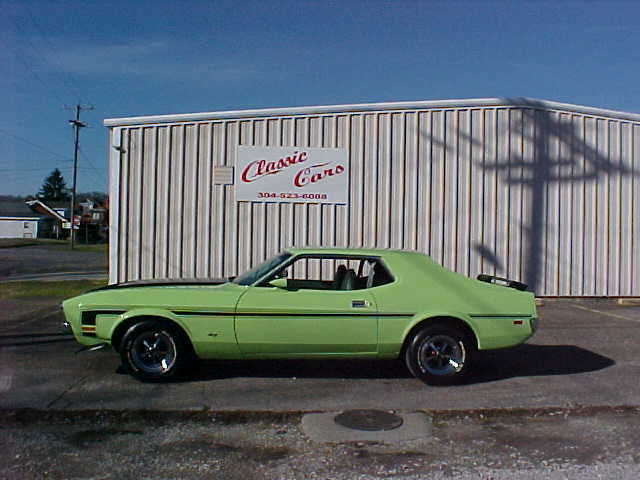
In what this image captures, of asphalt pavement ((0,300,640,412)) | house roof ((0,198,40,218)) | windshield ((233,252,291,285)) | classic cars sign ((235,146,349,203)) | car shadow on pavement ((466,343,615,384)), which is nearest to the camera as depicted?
asphalt pavement ((0,300,640,412))

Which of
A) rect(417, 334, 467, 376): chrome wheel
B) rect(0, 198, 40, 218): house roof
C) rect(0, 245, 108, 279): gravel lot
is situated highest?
rect(0, 198, 40, 218): house roof

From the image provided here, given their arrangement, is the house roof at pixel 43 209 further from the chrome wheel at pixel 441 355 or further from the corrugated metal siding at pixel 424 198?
the chrome wheel at pixel 441 355

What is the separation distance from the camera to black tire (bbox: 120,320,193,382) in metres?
6.66

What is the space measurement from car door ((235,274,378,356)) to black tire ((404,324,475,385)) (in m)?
0.43

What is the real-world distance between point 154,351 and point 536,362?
450 cm

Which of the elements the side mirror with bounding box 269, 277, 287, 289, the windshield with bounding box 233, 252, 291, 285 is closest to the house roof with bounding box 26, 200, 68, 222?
the windshield with bounding box 233, 252, 291, 285

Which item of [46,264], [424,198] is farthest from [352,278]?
[46,264]

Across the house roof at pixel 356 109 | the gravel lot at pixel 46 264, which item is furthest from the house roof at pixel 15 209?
the house roof at pixel 356 109

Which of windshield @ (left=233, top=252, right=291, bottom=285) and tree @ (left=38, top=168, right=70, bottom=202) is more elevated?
tree @ (left=38, top=168, right=70, bottom=202)

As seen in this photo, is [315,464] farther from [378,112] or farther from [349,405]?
[378,112]

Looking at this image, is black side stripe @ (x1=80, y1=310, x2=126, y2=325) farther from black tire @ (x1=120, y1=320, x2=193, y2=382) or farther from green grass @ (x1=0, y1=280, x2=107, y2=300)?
green grass @ (x1=0, y1=280, x2=107, y2=300)

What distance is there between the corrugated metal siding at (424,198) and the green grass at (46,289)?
263cm

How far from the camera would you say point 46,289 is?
15953 millimetres

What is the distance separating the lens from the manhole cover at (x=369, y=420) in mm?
5520
